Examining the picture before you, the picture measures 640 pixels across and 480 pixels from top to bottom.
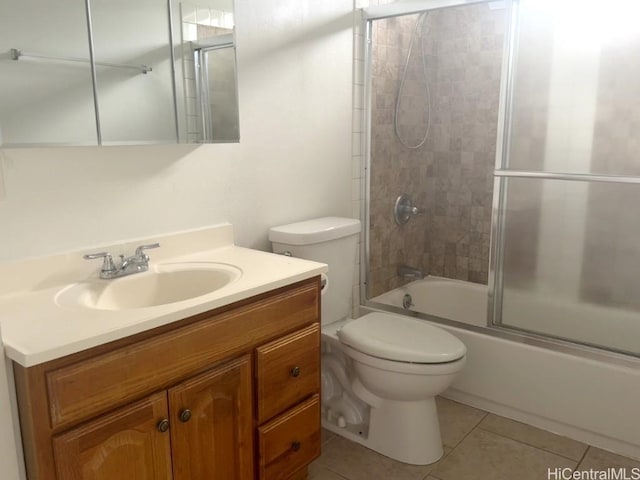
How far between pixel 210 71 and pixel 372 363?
1196mm

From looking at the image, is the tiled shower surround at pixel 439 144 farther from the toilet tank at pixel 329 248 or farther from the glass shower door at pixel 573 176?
the glass shower door at pixel 573 176

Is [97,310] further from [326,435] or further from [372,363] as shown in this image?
[326,435]

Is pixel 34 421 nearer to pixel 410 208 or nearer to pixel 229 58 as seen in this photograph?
pixel 229 58

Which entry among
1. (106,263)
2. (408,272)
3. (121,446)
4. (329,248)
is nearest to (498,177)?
(329,248)

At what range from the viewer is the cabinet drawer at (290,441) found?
5.60 feet

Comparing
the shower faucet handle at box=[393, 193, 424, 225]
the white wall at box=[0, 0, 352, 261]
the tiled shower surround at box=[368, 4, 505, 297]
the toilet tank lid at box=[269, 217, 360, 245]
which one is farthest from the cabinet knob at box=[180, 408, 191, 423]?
the shower faucet handle at box=[393, 193, 424, 225]

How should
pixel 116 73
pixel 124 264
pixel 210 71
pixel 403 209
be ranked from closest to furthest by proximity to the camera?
pixel 116 73 < pixel 124 264 < pixel 210 71 < pixel 403 209

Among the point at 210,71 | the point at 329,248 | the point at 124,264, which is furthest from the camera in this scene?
the point at 329,248

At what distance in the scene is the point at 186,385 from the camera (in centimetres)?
143

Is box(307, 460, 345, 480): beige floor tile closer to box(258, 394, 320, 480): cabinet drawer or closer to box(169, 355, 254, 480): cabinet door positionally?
box(258, 394, 320, 480): cabinet drawer

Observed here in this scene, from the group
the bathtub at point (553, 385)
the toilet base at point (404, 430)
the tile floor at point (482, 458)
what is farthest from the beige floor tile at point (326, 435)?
the bathtub at point (553, 385)

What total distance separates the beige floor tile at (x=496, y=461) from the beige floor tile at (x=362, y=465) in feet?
0.31

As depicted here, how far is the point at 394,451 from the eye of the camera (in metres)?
2.17

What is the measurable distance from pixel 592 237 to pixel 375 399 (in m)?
1.09
